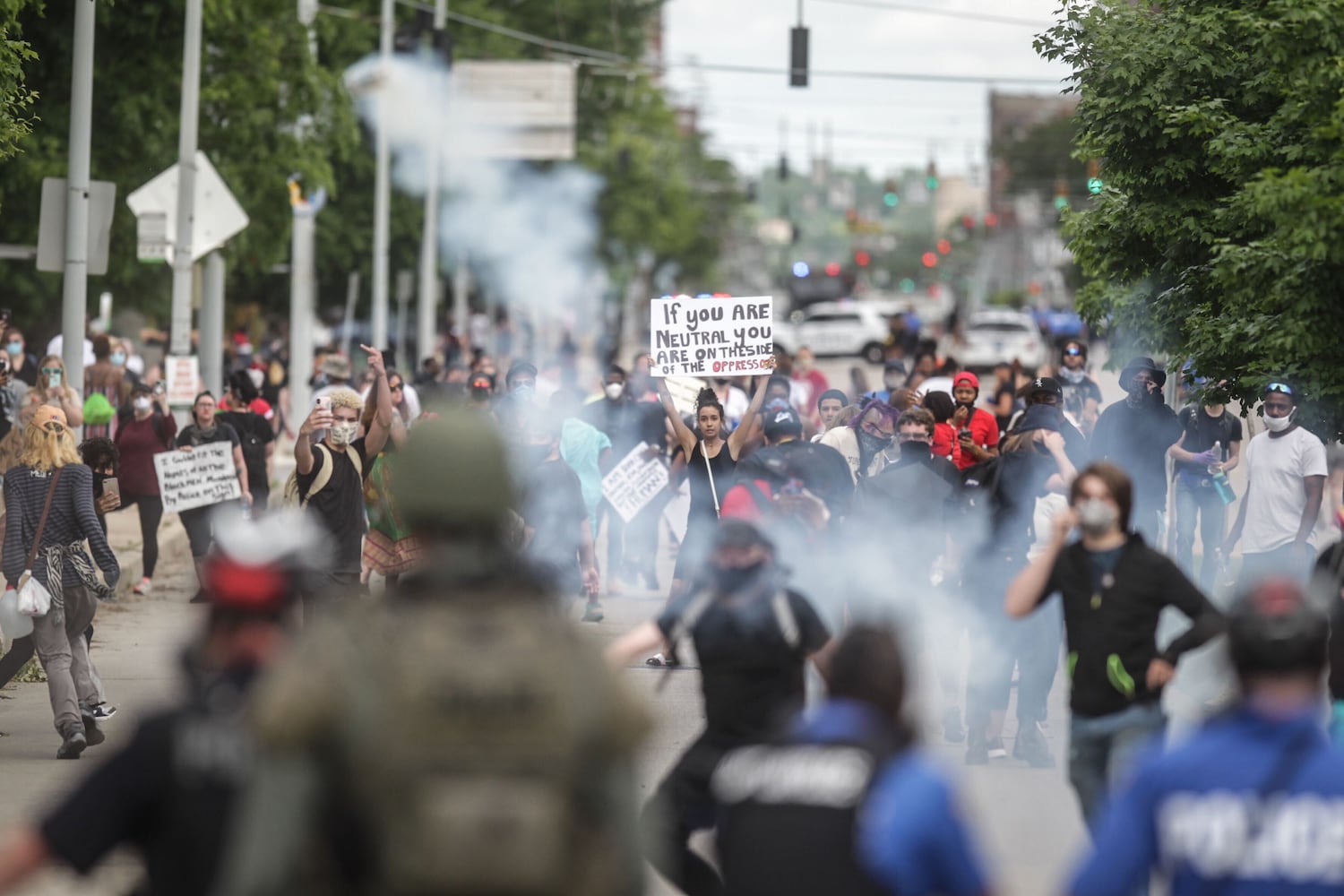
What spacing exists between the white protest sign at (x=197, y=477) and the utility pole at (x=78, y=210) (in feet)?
4.72

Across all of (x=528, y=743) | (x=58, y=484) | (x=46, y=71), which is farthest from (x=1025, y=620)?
(x=46, y=71)

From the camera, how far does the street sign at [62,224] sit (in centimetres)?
1645

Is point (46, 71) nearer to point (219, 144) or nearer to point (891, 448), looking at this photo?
point (219, 144)

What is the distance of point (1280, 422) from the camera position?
476 inches

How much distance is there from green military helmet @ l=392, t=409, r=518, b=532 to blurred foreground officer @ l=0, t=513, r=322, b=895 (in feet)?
2.64

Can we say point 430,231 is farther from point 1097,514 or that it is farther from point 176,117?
point 1097,514

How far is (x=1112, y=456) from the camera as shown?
562 inches

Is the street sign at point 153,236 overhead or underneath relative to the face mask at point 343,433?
overhead

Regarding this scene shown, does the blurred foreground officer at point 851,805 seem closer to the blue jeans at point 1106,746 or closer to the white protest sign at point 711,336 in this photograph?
the blue jeans at point 1106,746

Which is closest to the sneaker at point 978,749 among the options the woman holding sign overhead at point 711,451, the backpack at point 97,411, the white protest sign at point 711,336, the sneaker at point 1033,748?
the sneaker at point 1033,748

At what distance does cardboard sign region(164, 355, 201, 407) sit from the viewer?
61.4ft

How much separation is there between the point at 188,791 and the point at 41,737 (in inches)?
265

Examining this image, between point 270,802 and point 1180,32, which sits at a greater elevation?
point 1180,32

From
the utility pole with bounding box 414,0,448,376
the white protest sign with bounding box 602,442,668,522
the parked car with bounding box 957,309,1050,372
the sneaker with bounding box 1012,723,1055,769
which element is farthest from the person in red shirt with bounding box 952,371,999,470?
the parked car with bounding box 957,309,1050,372
